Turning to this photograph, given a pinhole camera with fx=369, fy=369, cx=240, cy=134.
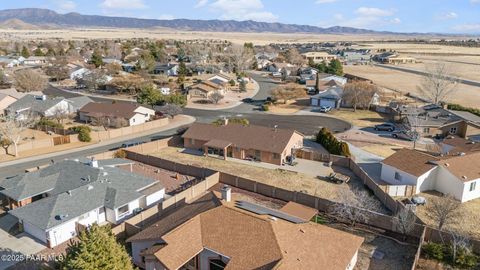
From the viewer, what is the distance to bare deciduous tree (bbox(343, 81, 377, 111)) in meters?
78.1

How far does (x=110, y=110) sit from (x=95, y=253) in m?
50.9

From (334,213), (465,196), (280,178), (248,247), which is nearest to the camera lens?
(248,247)

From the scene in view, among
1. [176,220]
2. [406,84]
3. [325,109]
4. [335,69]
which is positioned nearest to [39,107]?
[176,220]

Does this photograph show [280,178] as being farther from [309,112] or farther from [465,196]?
[309,112]

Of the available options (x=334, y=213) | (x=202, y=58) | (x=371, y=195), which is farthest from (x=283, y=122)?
(x=202, y=58)

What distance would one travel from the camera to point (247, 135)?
50.7 m

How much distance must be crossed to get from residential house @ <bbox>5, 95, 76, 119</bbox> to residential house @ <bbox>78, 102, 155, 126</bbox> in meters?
3.19

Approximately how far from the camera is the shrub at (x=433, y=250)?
88.7ft

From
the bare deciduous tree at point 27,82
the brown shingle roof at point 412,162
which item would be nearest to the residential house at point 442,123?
the brown shingle roof at point 412,162

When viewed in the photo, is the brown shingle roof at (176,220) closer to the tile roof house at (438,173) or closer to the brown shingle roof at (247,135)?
the brown shingle roof at (247,135)

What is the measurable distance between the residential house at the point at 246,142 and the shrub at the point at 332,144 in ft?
13.2

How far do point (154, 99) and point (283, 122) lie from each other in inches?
1050

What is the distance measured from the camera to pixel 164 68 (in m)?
130

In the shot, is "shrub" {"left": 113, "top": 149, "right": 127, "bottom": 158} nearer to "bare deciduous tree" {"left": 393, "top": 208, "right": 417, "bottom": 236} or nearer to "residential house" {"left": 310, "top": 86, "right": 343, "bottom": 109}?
"bare deciduous tree" {"left": 393, "top": 208, "right": 417, "bottom": 236}
